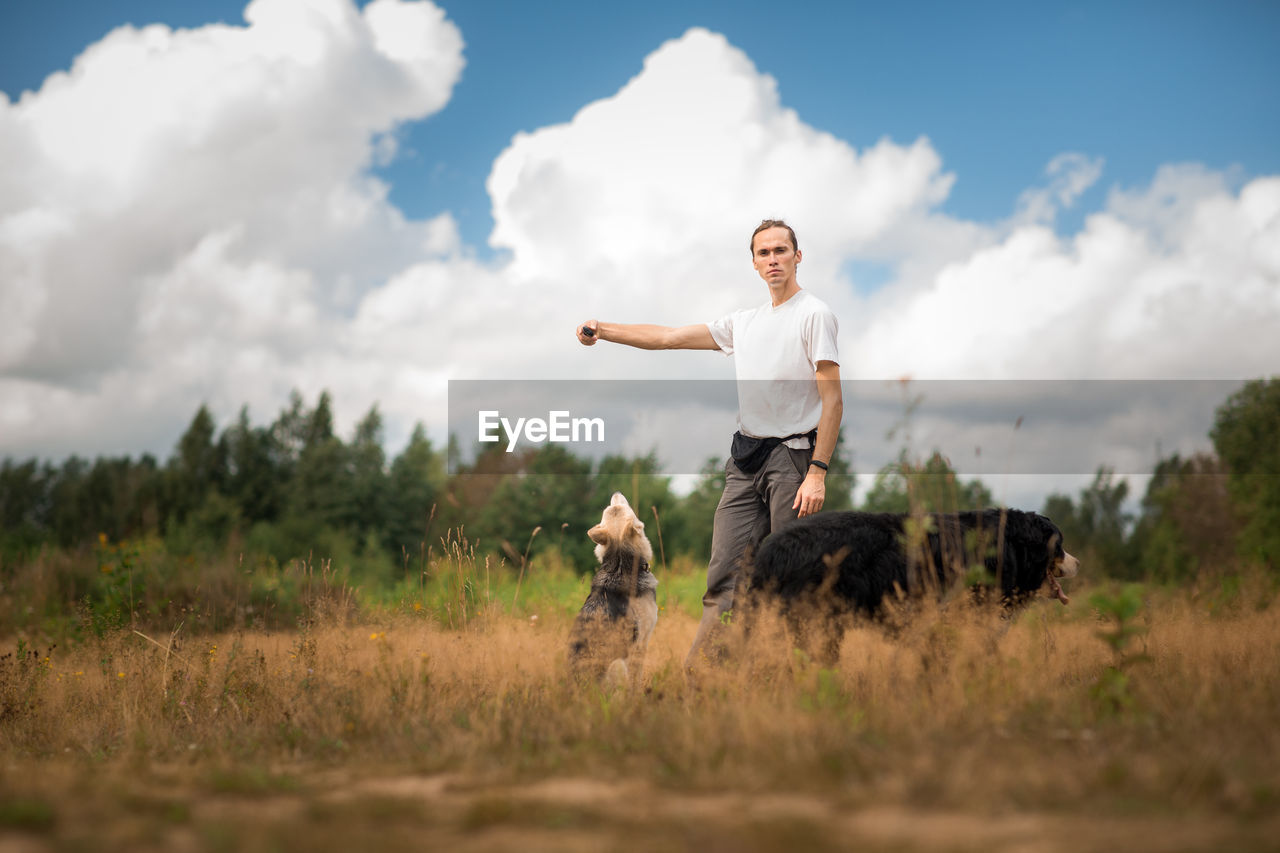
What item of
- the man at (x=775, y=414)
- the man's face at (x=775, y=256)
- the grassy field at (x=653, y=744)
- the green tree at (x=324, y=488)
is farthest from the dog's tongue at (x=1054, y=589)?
the green tree at (x=324, y=488)

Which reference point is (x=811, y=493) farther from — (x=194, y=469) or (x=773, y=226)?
(x=194, y=469)

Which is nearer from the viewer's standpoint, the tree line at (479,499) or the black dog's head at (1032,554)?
the black dog's head at (1032,554)

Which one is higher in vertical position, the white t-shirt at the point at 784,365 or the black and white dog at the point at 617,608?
the white t-shirt at the point at 784,365

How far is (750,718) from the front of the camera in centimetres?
362

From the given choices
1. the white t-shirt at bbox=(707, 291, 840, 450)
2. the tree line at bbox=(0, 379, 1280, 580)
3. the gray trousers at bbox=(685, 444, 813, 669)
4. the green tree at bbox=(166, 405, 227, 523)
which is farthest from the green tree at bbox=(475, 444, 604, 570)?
the green tree at bbox=(166, 405, 227, 523)

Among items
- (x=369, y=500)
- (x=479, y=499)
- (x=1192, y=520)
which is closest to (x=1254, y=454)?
(x=1192, y=520)

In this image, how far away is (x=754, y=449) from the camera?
5133 millimetres

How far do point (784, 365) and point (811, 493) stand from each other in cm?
79

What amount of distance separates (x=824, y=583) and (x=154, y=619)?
7.61 m

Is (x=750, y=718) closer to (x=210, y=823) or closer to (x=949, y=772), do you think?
(x=949, y=772)

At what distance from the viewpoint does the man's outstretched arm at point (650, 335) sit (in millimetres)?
5590

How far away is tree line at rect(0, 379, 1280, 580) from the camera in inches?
779

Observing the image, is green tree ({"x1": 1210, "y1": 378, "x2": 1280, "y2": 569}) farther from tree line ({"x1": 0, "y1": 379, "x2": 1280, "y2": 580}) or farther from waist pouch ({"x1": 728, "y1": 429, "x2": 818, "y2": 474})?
waist pouch ({"x1": 728, "y1": 429, "x2": 818, "y2": 474})

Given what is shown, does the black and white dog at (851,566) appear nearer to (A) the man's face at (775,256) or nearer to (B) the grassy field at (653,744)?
(B) the grassy field at (653,744)
